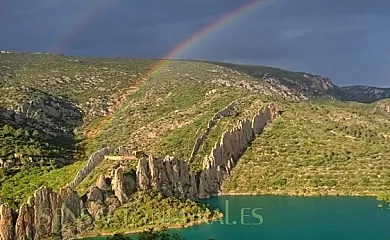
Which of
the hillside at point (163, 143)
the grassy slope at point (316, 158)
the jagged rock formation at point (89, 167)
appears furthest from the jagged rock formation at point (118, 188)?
the grassy slope at point (316, 158)

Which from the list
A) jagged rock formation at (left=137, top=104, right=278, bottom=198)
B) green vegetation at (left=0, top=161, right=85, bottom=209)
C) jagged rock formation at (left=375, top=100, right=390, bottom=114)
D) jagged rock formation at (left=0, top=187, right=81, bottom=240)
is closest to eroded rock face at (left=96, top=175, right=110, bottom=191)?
jagged rock formation at (left=137, top=104, right=278, bottom=198)

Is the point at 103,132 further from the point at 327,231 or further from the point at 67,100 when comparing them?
the point at 327,231

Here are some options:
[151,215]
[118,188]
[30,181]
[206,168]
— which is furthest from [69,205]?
[206,168]

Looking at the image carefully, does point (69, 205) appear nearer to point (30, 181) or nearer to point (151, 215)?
point (151, 215)

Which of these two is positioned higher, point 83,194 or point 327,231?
point 83,194

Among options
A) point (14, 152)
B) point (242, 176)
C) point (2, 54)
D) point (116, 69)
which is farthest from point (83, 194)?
point (2, 54)

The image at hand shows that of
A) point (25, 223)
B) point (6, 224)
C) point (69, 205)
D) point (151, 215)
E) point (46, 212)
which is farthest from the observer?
point (151, 215)
